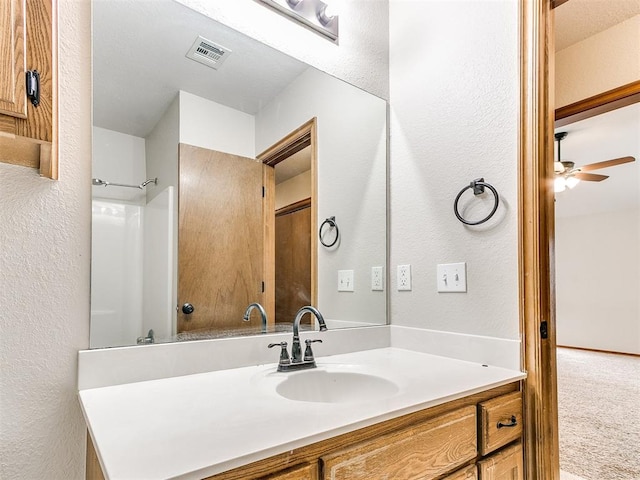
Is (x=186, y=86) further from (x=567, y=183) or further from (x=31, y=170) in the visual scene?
(x=567, y=183)

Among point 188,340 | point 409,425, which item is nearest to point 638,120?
point 409,425

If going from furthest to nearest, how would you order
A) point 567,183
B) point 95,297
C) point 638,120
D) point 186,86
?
point 567,183 < point 638,120 < point 186,86 < point 95,297

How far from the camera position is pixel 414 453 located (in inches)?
34.1

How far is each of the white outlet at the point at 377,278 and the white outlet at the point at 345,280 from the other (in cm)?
Result: 10

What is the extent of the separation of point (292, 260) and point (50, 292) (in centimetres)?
78

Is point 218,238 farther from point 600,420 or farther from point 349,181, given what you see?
point 600,420

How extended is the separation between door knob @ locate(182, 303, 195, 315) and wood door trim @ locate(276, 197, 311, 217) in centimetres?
46

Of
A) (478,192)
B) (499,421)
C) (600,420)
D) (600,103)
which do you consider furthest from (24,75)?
(600,420)

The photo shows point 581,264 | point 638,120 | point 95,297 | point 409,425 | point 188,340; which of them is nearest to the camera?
point 409,425

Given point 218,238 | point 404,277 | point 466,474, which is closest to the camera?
point 466,474

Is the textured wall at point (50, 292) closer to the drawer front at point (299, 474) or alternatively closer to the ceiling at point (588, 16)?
the drawer front at point (299, 474)

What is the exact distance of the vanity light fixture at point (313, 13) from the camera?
4.65ft

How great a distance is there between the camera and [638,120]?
3.06m

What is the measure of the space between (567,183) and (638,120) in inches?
26.7
